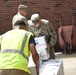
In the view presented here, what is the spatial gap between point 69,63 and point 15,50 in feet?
15.1

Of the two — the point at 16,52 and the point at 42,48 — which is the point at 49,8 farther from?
the point at 16,52

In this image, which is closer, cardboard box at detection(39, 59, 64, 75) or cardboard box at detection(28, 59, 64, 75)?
cardboard box at detection(28, 59, 64, 75)

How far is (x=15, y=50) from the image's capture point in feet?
11.9

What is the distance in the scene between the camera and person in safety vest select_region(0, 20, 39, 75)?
11.6 ft

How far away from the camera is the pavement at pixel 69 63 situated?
23.2 ft

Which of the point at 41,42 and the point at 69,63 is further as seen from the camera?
the point at 69,63

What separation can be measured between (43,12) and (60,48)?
1396 millimetres

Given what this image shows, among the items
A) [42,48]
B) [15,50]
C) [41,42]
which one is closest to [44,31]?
[41,42]

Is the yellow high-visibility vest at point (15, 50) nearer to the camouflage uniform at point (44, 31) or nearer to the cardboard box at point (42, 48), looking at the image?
the cardboard box at point (42, 48)

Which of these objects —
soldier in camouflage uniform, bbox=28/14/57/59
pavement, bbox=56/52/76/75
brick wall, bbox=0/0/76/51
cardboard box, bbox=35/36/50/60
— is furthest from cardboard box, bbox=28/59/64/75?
brick wall, bbox=0/0/76/51

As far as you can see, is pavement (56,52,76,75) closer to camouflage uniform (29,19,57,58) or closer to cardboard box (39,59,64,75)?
camouflage uniform (29,19,57,58)

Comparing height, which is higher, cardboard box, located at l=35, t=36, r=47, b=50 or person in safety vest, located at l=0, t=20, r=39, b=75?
person in safety vest, located at l=0, t=20, r=39, b=75

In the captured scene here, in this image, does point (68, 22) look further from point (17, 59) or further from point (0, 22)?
point (17, 59)

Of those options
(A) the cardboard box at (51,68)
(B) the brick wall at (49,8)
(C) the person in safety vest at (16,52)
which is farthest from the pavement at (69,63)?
(C) the person in safety vest at (16,52)
